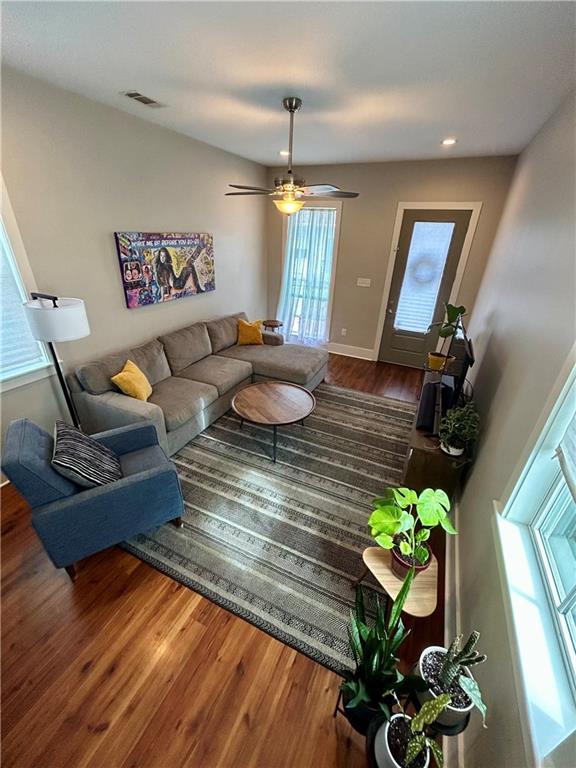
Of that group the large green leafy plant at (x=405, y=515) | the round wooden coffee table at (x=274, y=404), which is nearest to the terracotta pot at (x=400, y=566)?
the large green leafy plant at (x=405, y=515)

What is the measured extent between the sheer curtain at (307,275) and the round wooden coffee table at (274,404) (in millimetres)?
2348

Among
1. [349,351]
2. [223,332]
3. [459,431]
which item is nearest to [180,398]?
[223,332]

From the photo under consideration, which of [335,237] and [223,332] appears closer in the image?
[223,332]

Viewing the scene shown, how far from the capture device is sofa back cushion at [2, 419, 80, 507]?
5.09ft

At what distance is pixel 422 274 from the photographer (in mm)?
4398

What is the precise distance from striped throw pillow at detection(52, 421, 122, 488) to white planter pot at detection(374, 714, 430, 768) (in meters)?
1.69

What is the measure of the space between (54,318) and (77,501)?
4.00ft

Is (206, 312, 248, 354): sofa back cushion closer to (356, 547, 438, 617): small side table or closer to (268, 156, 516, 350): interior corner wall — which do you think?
(268, 156, 516, 350): interior corner wall

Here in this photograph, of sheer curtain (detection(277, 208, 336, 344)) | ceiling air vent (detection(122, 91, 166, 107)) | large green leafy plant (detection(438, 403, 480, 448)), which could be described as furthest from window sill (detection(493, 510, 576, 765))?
sheer curtain (detection(277, 208, 336, 344))

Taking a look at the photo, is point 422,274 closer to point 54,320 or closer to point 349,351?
point 349,351

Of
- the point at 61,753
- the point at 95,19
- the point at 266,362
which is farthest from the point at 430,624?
the point at 95,19

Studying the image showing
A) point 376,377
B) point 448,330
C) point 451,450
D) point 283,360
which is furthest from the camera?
point 376,377

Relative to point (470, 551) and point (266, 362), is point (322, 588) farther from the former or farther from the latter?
point (266, 362)

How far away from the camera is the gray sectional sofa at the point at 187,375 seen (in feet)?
8.66
